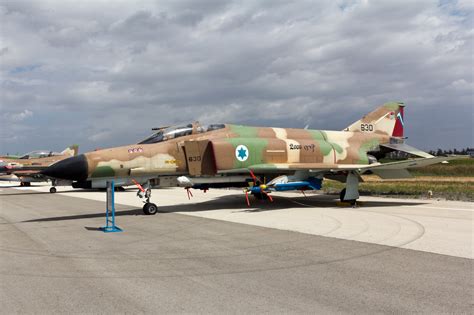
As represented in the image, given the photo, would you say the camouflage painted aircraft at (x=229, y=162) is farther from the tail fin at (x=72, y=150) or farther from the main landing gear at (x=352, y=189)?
the tail fin at (x=72, y=150)

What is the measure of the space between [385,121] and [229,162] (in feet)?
28.1

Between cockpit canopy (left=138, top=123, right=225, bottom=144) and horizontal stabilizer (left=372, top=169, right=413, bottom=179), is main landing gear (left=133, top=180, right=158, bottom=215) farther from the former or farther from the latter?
horizontal stabilizer (left=372, top=169, right=413, bottom=179)

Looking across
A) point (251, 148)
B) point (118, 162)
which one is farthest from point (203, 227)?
point (251, 148)

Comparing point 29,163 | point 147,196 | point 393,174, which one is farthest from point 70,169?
point 29,163

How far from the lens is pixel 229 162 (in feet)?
41.9

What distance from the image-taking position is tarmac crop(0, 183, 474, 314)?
4.20 meters

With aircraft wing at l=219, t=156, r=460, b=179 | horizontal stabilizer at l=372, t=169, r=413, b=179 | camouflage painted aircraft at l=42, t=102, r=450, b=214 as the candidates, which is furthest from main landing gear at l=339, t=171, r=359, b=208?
horizontal stabilizer at l=372, t=169, r=413, b=179

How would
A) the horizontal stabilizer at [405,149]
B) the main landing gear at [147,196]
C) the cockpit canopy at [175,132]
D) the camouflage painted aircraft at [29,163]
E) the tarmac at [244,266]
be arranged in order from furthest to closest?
the camouflage painted aircraft at [29,163]
the horizontal stabilizer at [405,149]
the cockpit canopy at [175,132]
the main landing gear at [147,196]
the tarmac at [244,266]

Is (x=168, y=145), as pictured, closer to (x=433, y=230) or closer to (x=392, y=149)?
(x=433, y=230)

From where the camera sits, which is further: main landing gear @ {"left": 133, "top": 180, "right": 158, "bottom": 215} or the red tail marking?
the red tail marking

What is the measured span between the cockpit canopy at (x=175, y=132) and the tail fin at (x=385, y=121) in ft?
23.8

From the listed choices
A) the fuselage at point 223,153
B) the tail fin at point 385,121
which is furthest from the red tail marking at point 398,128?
the fuselage at point 223,153

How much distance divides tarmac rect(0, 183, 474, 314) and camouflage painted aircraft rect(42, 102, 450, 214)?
1879 millimetres

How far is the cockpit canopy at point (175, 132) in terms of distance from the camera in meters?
12.6
